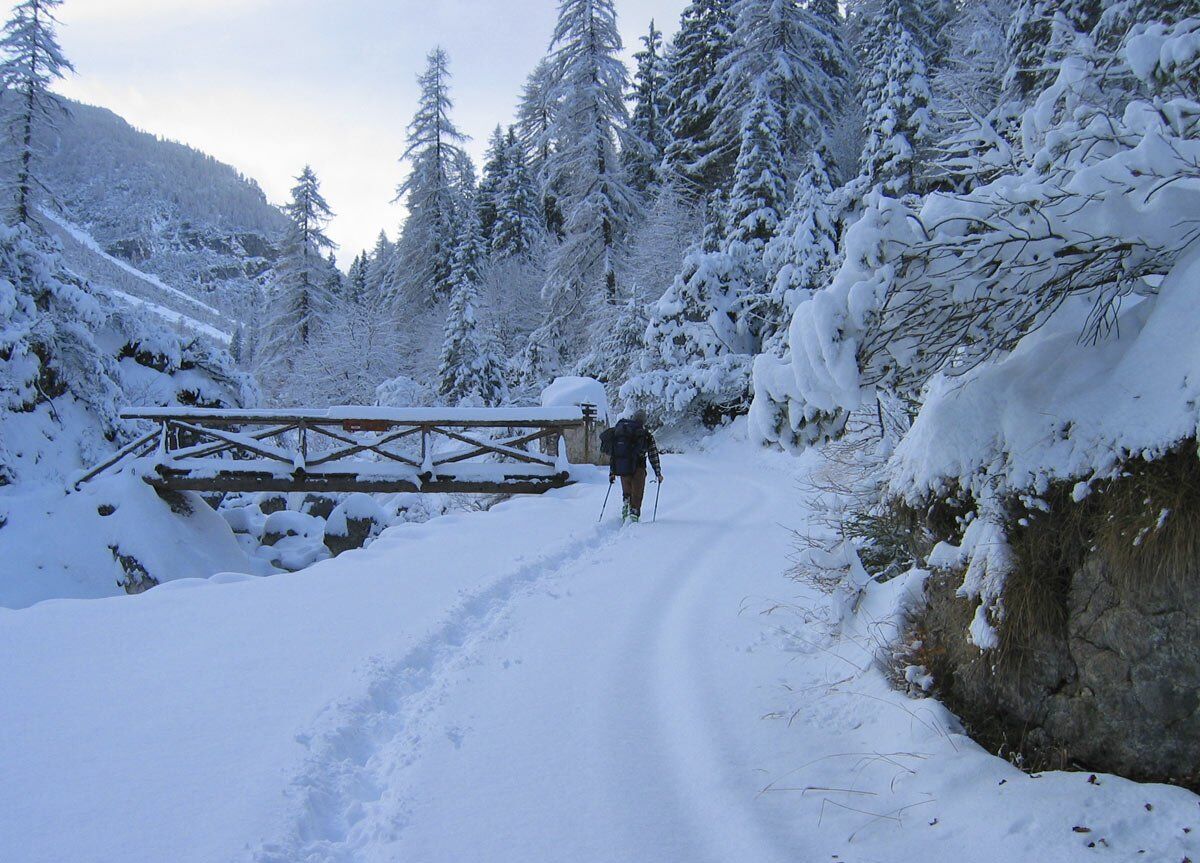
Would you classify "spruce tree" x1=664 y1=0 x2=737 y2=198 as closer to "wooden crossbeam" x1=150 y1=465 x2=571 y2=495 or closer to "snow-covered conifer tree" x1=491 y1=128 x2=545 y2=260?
"snow-covered conifer tree" x1=491 y1=128 x2=545 y2=260

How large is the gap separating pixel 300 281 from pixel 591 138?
17.7 m

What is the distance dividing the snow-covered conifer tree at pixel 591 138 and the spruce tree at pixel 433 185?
8.63 metres

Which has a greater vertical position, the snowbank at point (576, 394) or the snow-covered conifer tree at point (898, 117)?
the snow-covered conifer tree at point (898, 117)

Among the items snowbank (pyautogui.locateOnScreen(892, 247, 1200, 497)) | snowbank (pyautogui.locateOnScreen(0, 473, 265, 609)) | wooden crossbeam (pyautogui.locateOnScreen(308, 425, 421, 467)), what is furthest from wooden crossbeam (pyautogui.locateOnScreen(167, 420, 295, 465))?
snowbank (pyautogui.locateOnScreen(892, 247, 1200, 497))

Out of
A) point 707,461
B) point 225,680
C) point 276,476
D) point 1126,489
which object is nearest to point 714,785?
point 1126,489

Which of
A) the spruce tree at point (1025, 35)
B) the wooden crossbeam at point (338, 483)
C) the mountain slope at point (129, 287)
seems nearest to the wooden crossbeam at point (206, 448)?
the wooden crossbeam at point (338, 483)

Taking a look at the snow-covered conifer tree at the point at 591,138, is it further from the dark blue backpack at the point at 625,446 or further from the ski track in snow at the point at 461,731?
the ski track in snow at the point at 461,731

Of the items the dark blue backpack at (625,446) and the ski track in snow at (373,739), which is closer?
the ski track in snow at (373,739)

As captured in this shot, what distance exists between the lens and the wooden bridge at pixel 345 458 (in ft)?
40.5

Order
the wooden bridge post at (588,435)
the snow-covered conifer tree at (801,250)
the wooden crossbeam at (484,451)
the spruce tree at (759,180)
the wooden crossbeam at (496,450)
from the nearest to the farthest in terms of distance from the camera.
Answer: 1. the wooden crossbeam at (496,450)
2. the wooden crossbeam at (484,451)
3. the wooden bridge post at (588,435)
4. the snow-covered conifer tree at (801,250)
5. the spruce tree at (759,180)

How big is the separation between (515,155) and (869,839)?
138 ft

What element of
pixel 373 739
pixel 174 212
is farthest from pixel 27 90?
pixel 174 212

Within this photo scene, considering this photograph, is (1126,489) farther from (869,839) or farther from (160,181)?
(160,181)

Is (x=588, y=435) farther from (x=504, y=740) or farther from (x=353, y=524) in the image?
(x=504, y=740)
